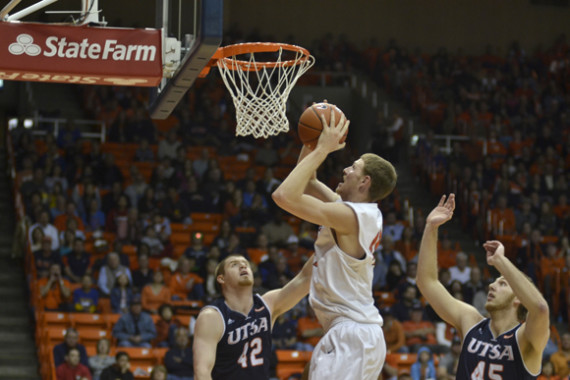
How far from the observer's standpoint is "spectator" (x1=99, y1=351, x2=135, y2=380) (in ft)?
31.9

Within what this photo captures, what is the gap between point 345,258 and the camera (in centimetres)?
464

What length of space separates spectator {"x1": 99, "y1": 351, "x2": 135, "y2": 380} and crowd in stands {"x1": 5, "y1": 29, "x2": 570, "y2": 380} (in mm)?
15

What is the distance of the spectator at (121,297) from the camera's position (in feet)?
37.1

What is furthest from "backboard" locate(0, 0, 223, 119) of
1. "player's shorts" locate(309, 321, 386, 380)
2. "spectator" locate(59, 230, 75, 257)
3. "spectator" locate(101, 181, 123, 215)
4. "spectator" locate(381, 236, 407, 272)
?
"spectator" locate(101, 181, 123, 215)

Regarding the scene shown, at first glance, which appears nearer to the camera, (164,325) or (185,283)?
(164,325)

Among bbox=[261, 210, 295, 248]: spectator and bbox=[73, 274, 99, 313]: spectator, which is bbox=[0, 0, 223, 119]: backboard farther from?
bbox=[261, 210, 295, 248]: spectator

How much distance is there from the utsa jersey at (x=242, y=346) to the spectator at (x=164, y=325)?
5.09m

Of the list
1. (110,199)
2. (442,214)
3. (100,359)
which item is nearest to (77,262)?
(110,199)

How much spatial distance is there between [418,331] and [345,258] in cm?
718

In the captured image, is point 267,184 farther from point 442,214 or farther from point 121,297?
point 442,214

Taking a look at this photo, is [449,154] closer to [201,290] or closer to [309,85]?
[309,85]

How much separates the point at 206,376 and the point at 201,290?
6359 millimetres

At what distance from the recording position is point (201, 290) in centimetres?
1162

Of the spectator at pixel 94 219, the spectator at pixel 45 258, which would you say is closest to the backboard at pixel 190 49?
the spectator at pixel 45 258
